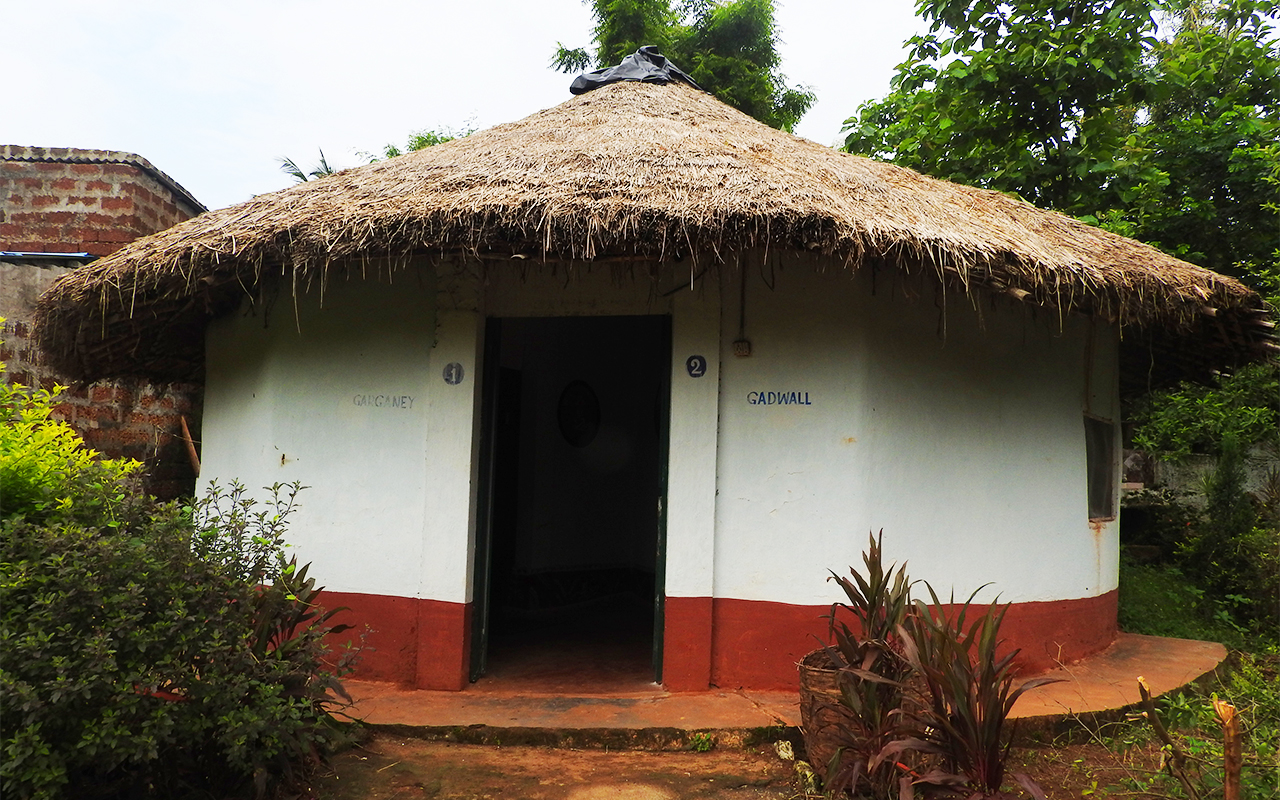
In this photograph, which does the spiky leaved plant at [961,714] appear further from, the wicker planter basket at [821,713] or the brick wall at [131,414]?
the brick wall at [131,414]

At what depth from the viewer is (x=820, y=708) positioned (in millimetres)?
3533

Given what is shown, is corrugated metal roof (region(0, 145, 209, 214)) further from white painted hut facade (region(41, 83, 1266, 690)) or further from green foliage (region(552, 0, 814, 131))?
green foliage (region(552, 0, 814, 131))

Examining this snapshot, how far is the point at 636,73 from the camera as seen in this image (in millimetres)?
7383

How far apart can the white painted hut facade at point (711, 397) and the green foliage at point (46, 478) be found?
4.37 ft

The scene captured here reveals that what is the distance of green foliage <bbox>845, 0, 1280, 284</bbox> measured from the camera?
8.08 metres

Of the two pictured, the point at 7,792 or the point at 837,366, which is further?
the point at 837,366

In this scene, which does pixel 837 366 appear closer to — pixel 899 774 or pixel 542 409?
pixel 899 774

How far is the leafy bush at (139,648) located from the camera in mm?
2713

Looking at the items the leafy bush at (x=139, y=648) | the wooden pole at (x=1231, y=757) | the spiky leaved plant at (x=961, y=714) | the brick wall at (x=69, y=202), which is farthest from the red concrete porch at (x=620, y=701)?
the brick wall at (x=69, y=202)

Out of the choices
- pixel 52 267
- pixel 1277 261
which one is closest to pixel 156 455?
pixel 52 267

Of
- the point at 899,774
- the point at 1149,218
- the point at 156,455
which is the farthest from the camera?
the point at 1149,218

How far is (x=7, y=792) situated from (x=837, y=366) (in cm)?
380

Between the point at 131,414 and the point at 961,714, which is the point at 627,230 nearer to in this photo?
the point at 961,714

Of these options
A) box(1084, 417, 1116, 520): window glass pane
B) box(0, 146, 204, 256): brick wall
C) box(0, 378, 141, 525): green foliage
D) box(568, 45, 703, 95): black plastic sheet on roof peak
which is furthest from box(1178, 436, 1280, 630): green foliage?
box(0, 146, 204, 256): brick wall
